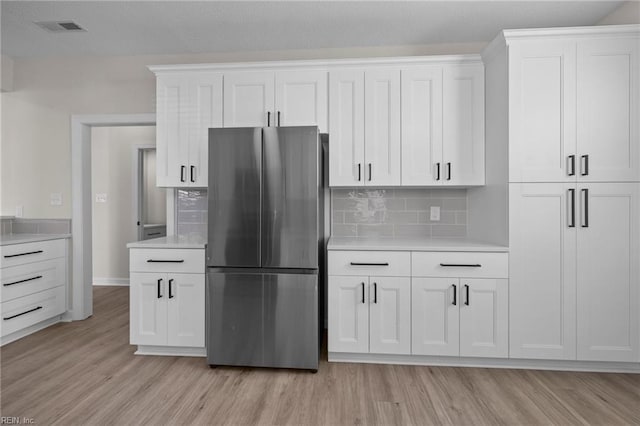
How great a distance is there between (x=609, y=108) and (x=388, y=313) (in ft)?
6.93

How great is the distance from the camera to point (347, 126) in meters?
3.04

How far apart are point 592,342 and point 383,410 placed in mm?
1614

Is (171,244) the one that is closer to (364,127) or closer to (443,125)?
(364,127)

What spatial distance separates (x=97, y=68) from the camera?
3.70 meters

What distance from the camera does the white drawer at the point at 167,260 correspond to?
2.80 meters

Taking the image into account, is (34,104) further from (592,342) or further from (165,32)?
(592,342)

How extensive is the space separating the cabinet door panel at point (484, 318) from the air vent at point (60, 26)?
376cm

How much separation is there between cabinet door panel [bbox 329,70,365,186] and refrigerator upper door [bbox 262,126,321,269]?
1.71 ft

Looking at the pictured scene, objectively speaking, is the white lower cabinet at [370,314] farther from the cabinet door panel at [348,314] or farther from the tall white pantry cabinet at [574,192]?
the tall white pantry cabinet at [574,192]

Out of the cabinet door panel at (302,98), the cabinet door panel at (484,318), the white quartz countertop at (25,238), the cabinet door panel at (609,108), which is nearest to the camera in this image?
the cabinet door panel at (609,108)

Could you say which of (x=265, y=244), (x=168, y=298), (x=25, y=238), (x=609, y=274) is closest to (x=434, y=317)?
(x=609, y=274)

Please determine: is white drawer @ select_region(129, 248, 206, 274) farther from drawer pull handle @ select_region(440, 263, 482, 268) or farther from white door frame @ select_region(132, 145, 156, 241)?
white door frame @ select_region(132, 145, 156, 241)

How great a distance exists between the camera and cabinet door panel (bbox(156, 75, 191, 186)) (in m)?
3.17

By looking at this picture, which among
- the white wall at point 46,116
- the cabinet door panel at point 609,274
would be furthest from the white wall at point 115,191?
the cabinet door panel at point 609,274
